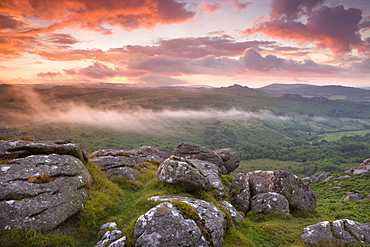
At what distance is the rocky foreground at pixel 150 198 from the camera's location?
1154 cm

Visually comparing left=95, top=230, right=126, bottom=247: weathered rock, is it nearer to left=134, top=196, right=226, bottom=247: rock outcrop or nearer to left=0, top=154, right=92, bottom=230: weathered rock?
left=134, top=196, right=226, bottom=247: rock outcrop

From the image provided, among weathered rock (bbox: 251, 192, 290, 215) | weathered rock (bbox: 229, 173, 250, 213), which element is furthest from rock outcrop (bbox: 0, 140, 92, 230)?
weathered rock (bbox: 251, 192, 290, 215)

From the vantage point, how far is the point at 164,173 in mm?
18688

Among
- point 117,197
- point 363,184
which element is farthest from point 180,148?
point 363,184

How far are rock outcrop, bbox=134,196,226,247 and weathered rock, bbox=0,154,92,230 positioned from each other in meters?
5.30

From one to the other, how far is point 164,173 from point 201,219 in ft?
20.9

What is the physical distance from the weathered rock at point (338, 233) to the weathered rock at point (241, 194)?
6.17 metres

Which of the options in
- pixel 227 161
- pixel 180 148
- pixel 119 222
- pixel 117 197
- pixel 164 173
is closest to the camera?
pixel 119 222

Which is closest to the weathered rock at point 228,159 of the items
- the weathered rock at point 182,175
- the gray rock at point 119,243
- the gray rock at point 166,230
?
→ the weathered rock at point 182,175

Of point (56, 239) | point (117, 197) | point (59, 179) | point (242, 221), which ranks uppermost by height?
point (59, 179)

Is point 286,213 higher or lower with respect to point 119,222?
lower

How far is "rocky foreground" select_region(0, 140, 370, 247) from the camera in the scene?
11539 millimetres

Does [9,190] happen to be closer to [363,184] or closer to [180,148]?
[180,148]

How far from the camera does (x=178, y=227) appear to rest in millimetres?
12047
